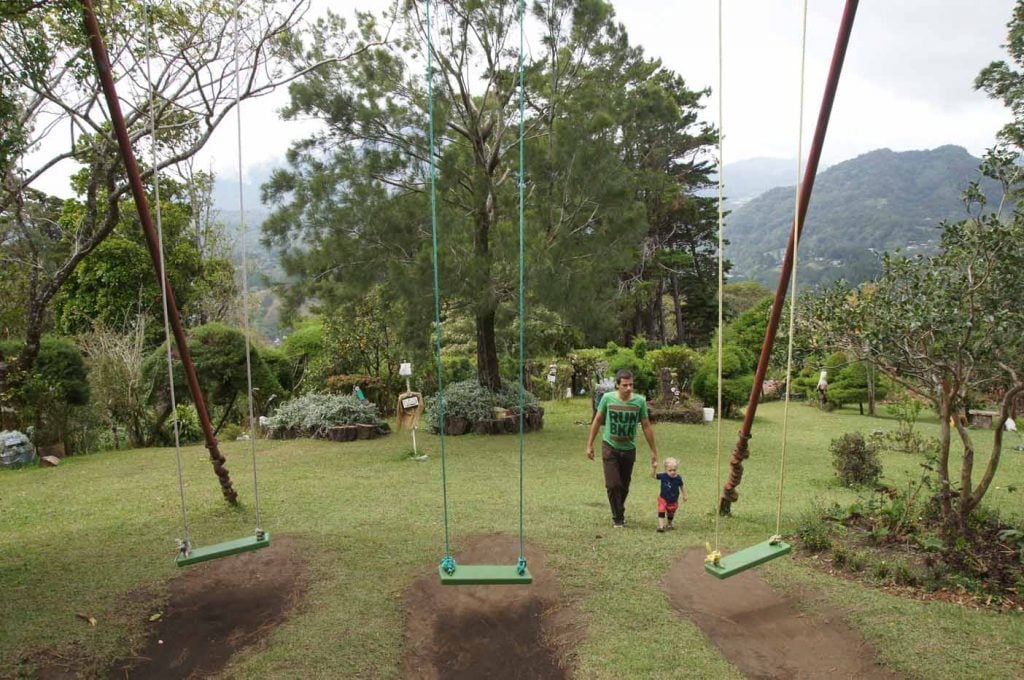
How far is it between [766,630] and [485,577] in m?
1.78

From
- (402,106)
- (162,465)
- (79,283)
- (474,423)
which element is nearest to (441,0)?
(402,106)

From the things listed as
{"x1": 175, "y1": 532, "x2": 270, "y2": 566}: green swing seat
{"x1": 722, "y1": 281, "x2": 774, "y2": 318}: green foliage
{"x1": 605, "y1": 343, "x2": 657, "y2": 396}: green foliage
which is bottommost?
{"x1": 175, "y1": 532, "x2": 270, "y2": 566}: green swing seat

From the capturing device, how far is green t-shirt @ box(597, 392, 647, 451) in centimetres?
552

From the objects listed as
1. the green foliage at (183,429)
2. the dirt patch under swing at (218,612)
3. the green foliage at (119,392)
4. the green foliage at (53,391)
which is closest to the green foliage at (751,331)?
the green foliage at (183,429)

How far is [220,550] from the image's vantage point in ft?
14.4

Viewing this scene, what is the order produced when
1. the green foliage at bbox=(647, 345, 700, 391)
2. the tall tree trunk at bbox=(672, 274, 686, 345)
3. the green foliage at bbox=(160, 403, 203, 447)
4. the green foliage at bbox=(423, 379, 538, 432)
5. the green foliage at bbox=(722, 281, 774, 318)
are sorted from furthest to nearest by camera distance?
the green foliage at bbox=(722, 281, 774, 318)
the tall tree trunk at bbox=(672, 274, 686, 345)
the green foliage at bbox=(647, 345, 700, 391)
the green foliage at bbox=(160, 403, 203, 447)
the green foliage at bbox=(423, 379, 538, 432)

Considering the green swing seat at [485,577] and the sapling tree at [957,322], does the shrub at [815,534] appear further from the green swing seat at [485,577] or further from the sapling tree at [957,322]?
the green swing seat at [485,577]

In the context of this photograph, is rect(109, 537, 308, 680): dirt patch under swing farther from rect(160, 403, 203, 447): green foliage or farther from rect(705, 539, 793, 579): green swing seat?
rect(160, 403, 203, 447): green foliage

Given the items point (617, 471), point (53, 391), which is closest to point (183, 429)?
point (53, 391)

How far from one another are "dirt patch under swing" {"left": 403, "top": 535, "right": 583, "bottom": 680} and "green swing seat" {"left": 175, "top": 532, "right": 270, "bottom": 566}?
1.13m

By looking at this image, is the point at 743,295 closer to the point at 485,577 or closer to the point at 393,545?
the point at 393,545

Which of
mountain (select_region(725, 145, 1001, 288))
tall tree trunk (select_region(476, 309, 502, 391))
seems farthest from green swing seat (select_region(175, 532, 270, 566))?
mountain (select_region(725, 145, 1001, 288))

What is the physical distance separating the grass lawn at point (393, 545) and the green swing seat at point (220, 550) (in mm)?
442

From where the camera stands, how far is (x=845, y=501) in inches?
286
